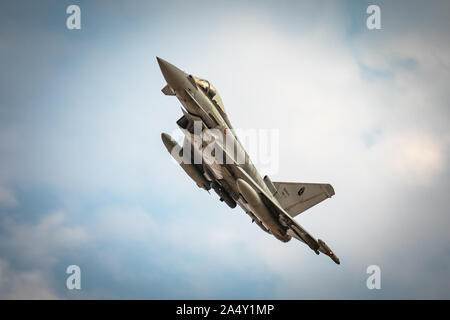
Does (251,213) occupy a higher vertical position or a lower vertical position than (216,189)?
lower

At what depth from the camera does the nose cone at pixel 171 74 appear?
68.2 feet

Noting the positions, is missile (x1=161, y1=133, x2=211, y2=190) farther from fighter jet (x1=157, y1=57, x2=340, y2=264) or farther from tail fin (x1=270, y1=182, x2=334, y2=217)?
tail fin (x1=270, y1=182, x2=334, y2=217)

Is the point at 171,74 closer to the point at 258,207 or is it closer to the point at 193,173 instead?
the point at 193,173

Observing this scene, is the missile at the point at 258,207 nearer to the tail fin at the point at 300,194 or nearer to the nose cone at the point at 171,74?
the tail fin at the point at 300,194

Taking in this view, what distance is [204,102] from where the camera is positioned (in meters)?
22.3

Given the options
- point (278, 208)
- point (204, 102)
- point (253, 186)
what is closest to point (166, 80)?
point (204, 102)

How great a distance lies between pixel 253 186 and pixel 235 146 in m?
2.50

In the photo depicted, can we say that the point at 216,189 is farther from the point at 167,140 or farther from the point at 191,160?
the point at 167,140

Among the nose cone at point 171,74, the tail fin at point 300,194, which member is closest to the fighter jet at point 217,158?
the nose cone at point 171,74

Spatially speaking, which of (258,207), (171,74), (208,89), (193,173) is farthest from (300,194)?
(171,74)
